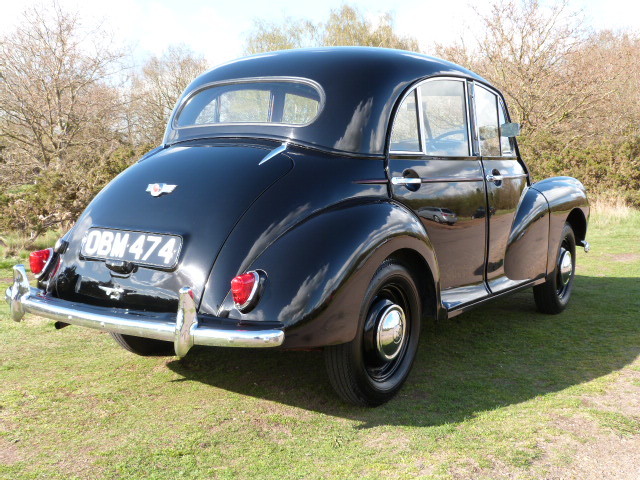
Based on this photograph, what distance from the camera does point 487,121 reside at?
4.67 metres

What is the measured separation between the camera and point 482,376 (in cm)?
375

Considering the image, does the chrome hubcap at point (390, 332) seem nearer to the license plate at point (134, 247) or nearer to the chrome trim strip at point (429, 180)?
the chrome trim strip at point (429, 180)

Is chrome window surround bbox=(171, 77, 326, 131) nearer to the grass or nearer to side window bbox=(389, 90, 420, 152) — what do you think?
side window bbox=(389, 90, 420, 152)

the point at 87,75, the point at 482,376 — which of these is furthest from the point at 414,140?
the point at 87,75

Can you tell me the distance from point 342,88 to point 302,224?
3.30 ft

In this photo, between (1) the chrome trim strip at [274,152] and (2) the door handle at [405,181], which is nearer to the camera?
(1) the chrome trim strip at [274,152]

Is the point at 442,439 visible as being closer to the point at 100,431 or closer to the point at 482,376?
the point at 482,376

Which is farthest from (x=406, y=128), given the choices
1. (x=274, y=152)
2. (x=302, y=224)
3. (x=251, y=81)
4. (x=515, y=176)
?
(x=515, y=176)

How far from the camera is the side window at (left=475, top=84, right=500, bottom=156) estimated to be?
4.53 m

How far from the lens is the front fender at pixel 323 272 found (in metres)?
2.76

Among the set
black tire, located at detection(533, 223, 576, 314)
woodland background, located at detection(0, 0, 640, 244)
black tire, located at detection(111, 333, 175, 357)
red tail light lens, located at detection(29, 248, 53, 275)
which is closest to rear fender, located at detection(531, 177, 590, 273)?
black tire, located at detection(533, 223, 576, 314)

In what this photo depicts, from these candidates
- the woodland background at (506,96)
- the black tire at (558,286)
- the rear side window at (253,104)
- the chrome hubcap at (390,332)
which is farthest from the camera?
the woodland background at (506,96)

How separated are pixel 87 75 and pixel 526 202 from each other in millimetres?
15983

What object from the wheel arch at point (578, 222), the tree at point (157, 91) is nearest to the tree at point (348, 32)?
the tree at point (157, 91)
